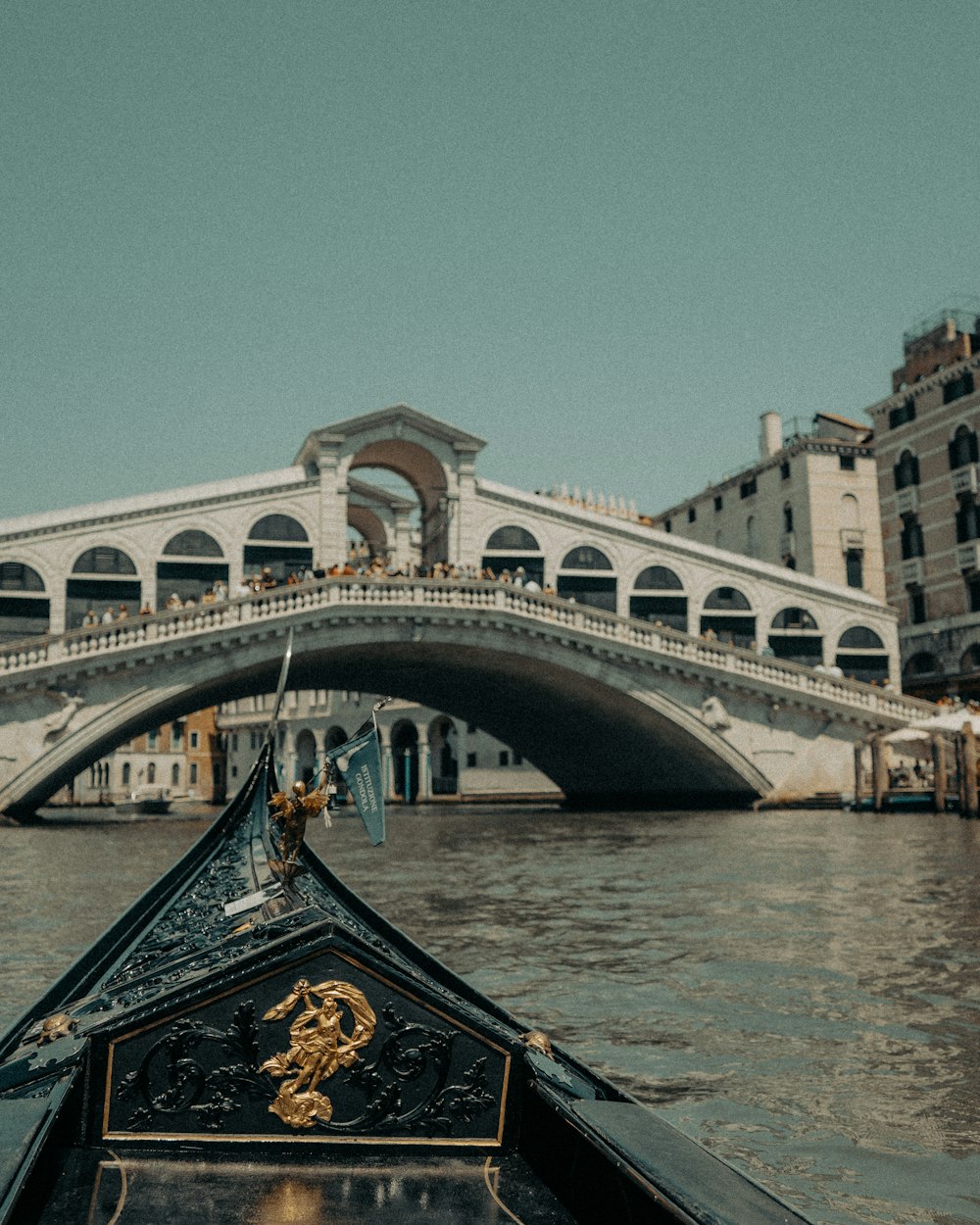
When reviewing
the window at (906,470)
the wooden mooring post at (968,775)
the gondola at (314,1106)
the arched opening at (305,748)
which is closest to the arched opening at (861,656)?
the window at (906,470)

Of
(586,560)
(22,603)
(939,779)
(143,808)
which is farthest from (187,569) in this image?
(939,779)

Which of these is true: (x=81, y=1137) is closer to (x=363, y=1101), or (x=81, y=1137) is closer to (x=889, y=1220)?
(x=363, y=1101)

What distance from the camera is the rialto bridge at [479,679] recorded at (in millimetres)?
19172

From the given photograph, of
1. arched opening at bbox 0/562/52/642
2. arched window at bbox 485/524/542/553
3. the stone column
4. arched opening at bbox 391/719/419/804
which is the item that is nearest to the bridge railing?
arched opening at bbox 0/562/52/642

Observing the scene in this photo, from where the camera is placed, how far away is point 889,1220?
2.71 metres

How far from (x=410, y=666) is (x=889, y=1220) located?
21.7m

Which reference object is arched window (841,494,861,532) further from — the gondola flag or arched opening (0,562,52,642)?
the gondola flag

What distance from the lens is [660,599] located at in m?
27.4

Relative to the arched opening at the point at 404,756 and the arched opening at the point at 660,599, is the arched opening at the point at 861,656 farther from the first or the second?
the arched opening at the point at 404,756

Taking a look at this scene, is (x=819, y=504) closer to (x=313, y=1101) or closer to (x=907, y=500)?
(x=907, y=500)

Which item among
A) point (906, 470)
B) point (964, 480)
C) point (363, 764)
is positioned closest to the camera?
point (363, 764)

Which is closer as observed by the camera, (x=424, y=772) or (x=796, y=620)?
(x=796, y=620)

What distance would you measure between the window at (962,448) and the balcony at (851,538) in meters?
4.56

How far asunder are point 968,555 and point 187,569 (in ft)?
56.8
